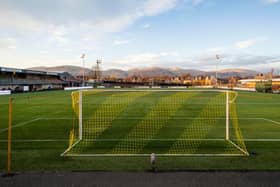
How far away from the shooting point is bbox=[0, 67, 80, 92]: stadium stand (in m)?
57.6

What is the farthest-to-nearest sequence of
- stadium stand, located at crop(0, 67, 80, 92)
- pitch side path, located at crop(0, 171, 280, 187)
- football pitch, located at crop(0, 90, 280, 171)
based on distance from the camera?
stadium stand, located at crop(0, 67, 80, 92) < football pitch, located at crop(0, 90, 280, 171) < pitch side path, located at crop(0, 171, 280, 187)

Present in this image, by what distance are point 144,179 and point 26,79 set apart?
74652 mm

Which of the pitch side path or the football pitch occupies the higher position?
the pitch side path

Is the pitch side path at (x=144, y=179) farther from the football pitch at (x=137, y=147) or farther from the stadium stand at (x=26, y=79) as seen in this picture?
the stadium stand at (x=26, y=79)

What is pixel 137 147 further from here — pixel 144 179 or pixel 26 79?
pixel 26 79

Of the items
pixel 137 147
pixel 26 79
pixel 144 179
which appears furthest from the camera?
pixel 26 79

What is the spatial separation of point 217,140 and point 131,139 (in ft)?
10.0

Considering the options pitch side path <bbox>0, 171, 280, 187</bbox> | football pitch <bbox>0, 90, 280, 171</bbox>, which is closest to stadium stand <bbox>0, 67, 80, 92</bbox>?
football pitch <bbox>0, 90, 280, 171</bbox>

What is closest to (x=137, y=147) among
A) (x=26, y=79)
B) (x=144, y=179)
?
(x=144, y=179)

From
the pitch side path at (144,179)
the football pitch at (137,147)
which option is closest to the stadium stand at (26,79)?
the football pitch at (137,147)

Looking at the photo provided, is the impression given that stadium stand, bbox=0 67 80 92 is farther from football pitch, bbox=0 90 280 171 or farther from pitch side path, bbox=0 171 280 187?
pitch side path, bbox=0 171 280 187

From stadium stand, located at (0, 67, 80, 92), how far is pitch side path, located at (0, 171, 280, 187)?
5148cm

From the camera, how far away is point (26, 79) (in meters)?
72.1

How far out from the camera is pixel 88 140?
8.95m
